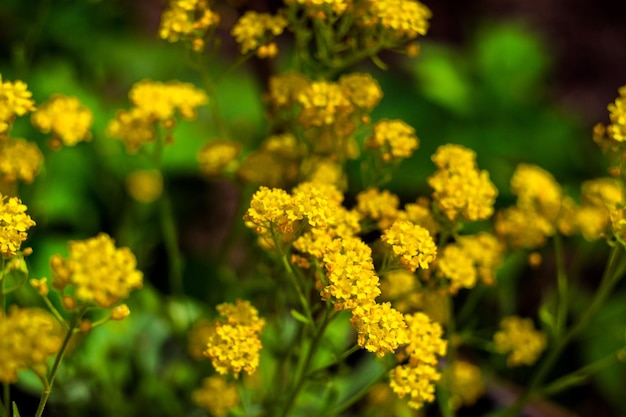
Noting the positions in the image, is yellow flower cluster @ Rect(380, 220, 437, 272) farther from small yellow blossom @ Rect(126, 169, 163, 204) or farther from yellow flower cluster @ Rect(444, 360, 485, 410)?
small yellow blossom @ Rect(126, 169, 163, 204)

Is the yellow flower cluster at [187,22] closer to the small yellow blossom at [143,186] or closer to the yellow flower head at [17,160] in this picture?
the yellow flower head at [17,160]

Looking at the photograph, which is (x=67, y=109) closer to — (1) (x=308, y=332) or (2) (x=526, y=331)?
(1) (x=308, y=332)

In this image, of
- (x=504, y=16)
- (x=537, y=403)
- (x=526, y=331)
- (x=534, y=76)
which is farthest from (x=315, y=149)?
(x=504, y=16)

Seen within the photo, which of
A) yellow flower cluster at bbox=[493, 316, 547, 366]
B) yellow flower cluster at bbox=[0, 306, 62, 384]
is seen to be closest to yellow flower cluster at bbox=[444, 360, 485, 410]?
yellow flower cluster at bbox=[493, 316, 547, 366]

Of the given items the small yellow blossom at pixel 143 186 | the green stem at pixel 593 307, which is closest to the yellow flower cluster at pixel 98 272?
the green stem at pixel 593 307

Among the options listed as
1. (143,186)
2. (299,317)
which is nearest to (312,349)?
(299,317)

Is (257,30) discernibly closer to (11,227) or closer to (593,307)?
(11,227)
